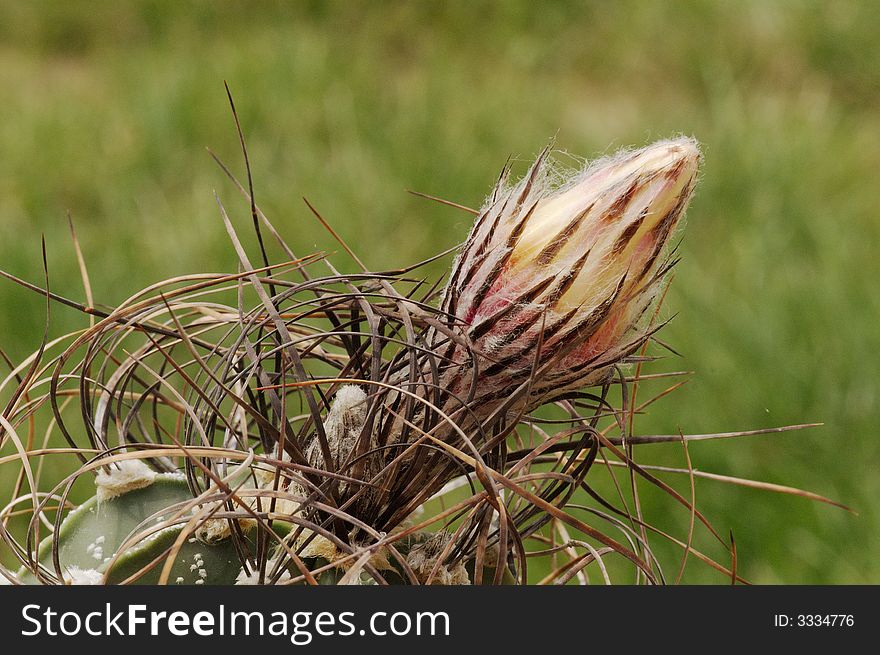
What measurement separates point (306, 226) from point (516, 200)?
1451 millimetres

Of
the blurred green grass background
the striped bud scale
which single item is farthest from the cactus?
the blurred green grass background

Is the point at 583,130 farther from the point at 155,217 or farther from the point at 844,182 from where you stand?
the point at 155,217

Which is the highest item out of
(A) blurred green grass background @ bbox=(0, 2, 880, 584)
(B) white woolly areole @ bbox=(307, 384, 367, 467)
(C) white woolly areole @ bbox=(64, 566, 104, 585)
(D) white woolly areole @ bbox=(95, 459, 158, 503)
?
(A) blurred green grass background @ bbox=(0, 2, 880, 584)

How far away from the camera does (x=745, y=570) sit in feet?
4.81

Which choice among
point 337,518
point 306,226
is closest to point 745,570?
point 306,226

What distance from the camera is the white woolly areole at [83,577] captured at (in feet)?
1.55

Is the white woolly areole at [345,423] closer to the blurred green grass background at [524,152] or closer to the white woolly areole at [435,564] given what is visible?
the white woolly areole at [435,564]

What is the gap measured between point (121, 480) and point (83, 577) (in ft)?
0.15

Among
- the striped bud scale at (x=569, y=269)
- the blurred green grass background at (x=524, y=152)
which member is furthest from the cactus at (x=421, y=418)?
the blurred green grass background at (x=524, y=152)

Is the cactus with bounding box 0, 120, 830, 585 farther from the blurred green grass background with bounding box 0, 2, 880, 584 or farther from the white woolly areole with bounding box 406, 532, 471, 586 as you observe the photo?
Result: the blurred green grass background with bounding box 0, 2, 880, 584

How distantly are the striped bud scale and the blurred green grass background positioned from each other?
105 cm

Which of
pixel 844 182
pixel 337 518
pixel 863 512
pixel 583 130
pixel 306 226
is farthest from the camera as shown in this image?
pixel 583 130

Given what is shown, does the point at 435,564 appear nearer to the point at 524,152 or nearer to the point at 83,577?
the point at 83,577

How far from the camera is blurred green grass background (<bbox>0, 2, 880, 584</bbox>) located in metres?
1.59
